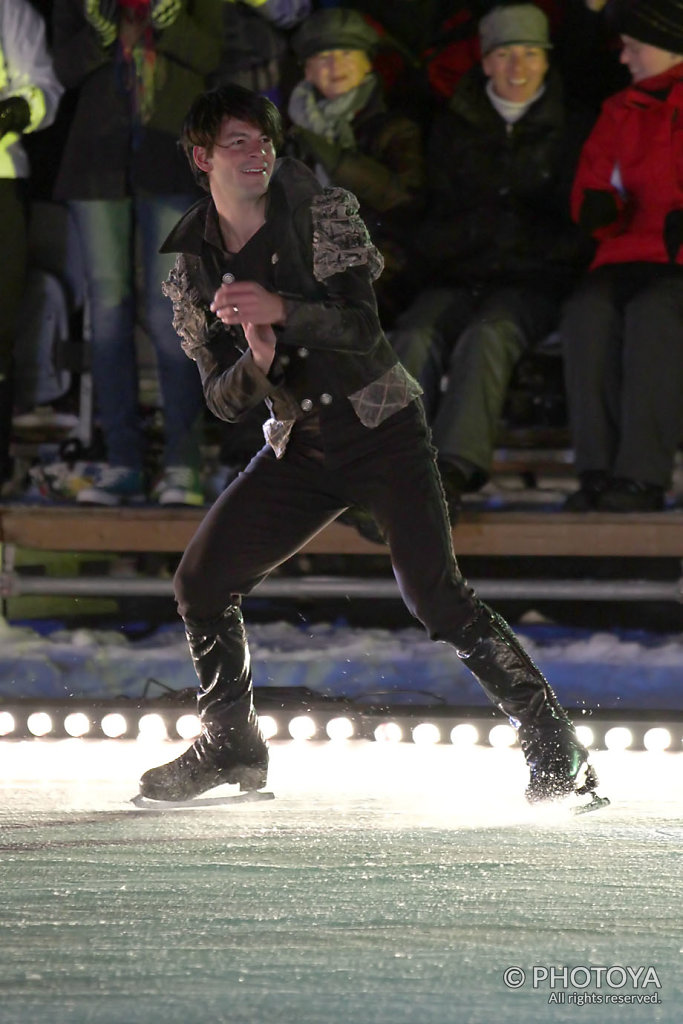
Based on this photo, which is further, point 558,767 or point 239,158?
point 558,767

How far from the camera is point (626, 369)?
4.16 m

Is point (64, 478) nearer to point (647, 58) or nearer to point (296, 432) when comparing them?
point (296, 432)

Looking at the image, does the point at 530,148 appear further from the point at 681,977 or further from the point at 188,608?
the point at 681,977

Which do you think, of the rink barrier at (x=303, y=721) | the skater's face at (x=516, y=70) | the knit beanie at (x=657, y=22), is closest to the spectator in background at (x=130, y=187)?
the skater's face at (x=516, y=70)

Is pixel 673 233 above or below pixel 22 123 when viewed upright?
below

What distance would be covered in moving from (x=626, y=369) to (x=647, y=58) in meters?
1.07

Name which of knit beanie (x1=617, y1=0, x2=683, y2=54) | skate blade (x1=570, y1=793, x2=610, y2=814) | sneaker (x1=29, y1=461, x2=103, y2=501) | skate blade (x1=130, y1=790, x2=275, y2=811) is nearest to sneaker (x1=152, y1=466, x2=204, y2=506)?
sneaker (x1=29, y1=461, x2=103, y2=501)

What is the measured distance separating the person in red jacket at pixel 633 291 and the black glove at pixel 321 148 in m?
0.79

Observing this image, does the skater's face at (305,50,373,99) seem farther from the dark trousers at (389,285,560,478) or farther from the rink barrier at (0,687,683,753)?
the rink barrier at (0,687,683,753)

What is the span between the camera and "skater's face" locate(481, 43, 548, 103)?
4535mm

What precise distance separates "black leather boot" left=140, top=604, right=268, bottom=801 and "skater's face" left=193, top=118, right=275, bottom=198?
2.91 feet

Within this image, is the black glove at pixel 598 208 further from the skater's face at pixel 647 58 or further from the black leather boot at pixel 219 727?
the black leather boot at pixel 219 727

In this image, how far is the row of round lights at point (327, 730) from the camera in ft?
10.8

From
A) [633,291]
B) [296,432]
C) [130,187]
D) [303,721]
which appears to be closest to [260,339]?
[296,432]
